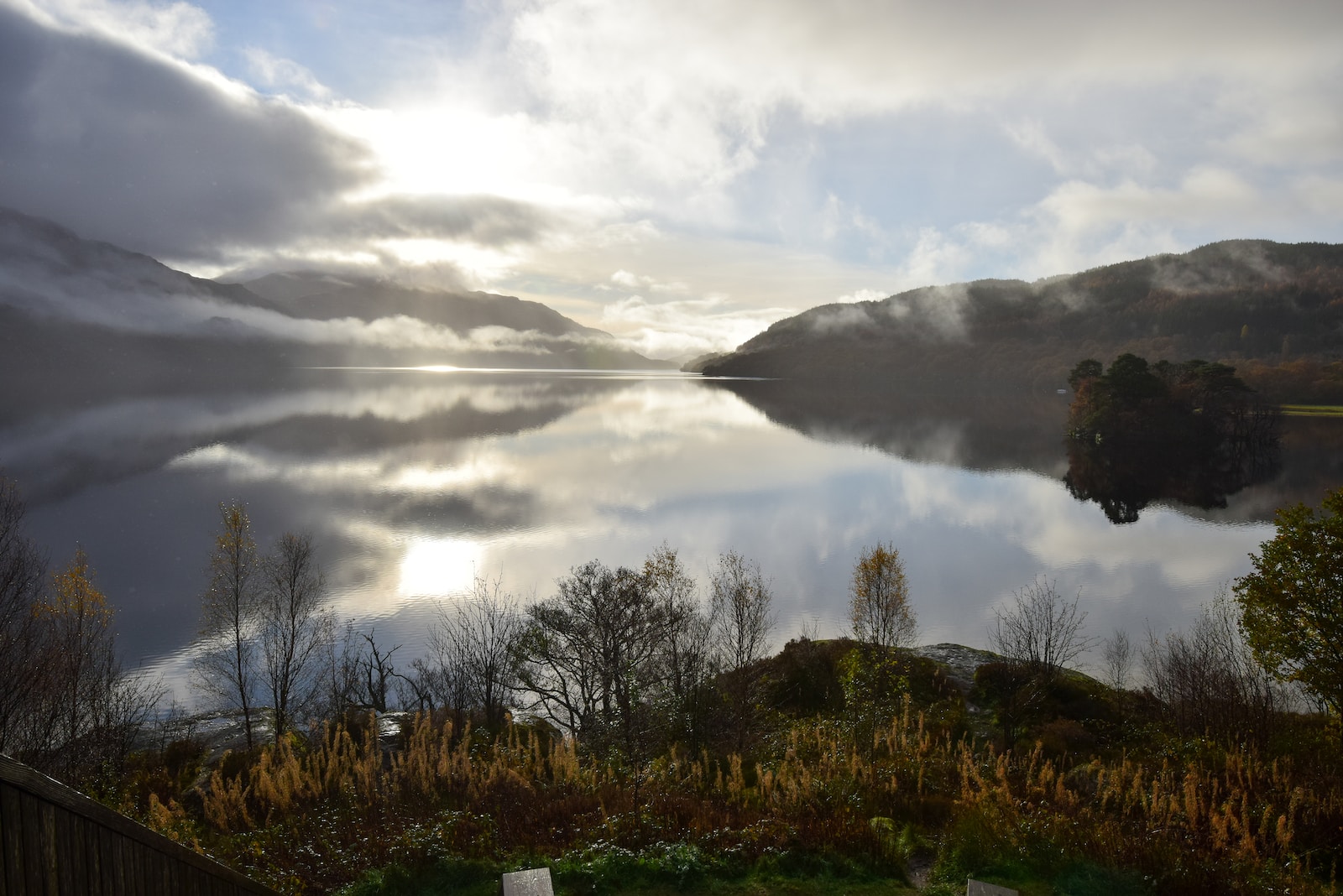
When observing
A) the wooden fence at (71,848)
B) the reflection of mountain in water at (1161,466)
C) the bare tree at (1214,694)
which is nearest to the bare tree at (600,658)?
the bare tree at (1214,694)

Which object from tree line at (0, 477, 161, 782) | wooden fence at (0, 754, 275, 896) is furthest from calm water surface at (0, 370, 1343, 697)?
wooden fence at (0, 754, 275, 896)

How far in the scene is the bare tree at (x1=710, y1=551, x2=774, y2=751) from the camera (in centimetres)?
3425

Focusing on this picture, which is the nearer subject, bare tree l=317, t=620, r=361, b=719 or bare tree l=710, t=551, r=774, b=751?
bare tree l=710, t=551, r=774, b=751

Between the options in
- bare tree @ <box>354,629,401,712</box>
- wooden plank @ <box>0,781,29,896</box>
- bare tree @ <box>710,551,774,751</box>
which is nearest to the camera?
wooden plank @ <box>0,781,29,896</box>

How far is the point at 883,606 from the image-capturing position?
1912 inches

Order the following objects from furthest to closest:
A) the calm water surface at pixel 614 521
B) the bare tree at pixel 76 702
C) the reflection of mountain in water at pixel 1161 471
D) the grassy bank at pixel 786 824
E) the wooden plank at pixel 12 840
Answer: the reflection of mountain in water at pixel 1161 471
the calm water surface at pixel 614 521
the bare tree at pixel 76 702
the grassy bank at pixel 786 824
the wooden plank at pixel 12 840

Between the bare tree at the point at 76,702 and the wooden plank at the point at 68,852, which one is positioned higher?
the wooden plank at the point at 68,852

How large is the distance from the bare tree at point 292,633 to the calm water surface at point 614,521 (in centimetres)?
328

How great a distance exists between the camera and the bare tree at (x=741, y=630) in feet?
112

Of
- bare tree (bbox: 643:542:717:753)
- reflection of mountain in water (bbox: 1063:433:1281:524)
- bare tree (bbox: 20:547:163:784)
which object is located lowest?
bare tree (bbox: 643:542:717:753)

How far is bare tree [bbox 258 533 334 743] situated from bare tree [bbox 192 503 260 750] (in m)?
1.16

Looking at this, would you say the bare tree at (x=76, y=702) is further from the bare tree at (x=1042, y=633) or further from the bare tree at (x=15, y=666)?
the bare tree at (x=1042, y=633)

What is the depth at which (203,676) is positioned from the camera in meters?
50.2

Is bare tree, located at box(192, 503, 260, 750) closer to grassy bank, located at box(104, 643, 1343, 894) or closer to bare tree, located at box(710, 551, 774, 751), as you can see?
bare tree, located at box(710, 551, 774, 751)
